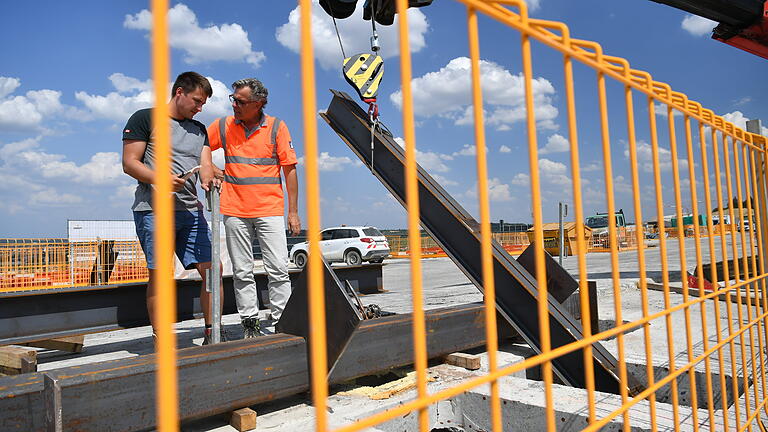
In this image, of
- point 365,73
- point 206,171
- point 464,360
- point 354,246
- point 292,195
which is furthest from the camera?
point 354,246

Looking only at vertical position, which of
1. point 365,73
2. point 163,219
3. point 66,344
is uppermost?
point 365,73

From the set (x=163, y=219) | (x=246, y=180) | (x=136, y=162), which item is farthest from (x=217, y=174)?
(x=163, y=219)

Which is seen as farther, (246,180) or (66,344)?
(66,344)

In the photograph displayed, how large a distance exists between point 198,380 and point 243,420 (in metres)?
0.32

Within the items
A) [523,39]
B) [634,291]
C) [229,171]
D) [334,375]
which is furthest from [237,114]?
[634,291]

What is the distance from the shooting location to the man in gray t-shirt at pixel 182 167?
302 centimetres

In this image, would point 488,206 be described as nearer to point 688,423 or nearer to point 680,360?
point 688,423

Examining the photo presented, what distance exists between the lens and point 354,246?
709 inches

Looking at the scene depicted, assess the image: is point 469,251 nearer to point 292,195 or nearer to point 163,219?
point 292,195

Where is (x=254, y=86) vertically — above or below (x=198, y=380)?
above

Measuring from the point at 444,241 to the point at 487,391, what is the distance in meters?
1.15

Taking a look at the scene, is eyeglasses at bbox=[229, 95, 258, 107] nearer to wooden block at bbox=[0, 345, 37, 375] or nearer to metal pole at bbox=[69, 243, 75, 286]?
wooden block at bbox=[0, 345, 37, 375]

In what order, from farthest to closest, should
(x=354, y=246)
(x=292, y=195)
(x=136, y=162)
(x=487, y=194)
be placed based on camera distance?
(x=354, y=246) → (x=292, y=195) → (x=136, y=162) → (x=487, y=194)

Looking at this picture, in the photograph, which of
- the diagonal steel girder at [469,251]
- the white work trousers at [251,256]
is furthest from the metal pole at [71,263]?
the white work trousers at [251,256]
